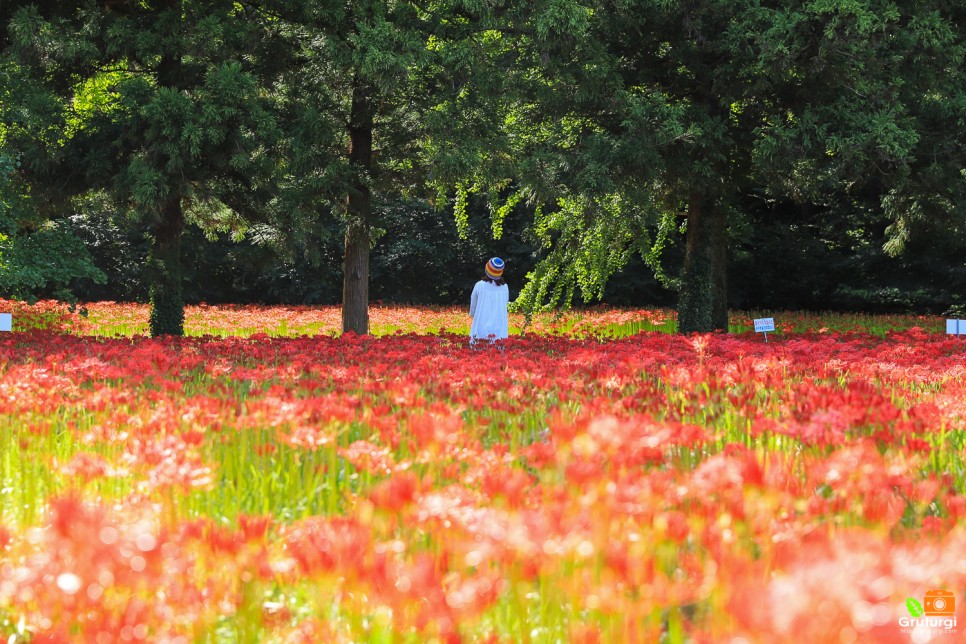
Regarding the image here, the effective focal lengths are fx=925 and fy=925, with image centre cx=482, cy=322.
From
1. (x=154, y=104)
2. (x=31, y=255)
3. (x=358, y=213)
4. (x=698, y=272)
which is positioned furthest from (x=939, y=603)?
(x=698, y=272)

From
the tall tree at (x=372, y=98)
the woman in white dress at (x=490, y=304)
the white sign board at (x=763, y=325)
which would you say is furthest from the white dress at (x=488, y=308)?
the tall tree at (x=372, y=98)

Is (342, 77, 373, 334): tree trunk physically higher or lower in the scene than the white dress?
higher

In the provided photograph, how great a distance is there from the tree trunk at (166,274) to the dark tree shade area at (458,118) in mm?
40

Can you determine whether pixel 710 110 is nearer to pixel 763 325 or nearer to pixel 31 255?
pixel 763 325

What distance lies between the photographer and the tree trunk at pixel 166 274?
15.8 meters

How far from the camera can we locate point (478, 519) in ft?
7.82

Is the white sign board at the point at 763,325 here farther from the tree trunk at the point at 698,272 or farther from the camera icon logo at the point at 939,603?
the camera icon logo at the point at 939,603

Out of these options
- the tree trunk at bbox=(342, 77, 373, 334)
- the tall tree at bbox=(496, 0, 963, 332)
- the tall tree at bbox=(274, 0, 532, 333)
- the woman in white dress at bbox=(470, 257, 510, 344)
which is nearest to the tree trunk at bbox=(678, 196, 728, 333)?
the tall tree at bbox=(496, 0, 963, 332)

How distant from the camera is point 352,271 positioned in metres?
17.3

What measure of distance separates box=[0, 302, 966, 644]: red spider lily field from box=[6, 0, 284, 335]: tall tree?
8311mm

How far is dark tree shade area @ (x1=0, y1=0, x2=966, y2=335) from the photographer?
13.2m

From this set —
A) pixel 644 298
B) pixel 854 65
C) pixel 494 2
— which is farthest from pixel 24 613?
pixel 644 298

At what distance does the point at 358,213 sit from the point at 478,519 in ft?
44.6

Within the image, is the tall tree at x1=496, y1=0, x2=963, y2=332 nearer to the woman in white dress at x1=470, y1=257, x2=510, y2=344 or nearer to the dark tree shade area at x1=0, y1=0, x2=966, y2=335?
the dark tree shade area at x1=0, y1=0, x2=966, y2=335
